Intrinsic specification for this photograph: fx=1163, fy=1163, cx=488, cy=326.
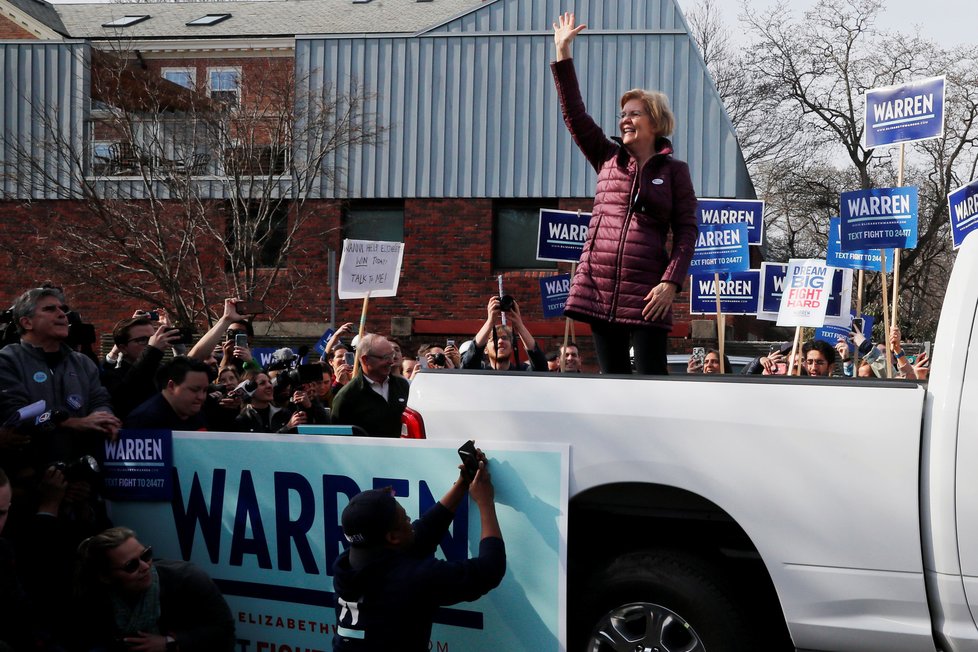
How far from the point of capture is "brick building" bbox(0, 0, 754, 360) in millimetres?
24750

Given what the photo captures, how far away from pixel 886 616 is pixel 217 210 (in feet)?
73.0

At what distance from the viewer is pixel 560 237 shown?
12.3 meters

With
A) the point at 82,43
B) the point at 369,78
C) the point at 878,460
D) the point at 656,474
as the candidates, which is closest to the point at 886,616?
the point at 878,460

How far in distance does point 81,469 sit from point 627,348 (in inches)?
98.0

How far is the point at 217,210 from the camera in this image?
81.3 ft

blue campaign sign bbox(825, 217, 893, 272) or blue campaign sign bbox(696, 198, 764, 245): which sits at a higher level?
blue campaign sign bbox(696, 198, 764, 245)

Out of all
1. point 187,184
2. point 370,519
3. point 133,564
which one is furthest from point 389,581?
point 187,184

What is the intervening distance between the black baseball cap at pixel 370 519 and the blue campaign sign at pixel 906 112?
7.11 metres

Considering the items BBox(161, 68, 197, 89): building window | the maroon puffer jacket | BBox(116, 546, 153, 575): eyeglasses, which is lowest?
BBox(116, 546, 153, 575): eyeglasses

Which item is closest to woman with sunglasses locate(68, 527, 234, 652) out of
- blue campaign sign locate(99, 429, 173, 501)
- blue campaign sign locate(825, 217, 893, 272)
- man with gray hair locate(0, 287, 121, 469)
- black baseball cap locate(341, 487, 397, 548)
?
blue campaign sign locate(99, 429, 173, 501)

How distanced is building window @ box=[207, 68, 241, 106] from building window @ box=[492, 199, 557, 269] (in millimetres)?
6052

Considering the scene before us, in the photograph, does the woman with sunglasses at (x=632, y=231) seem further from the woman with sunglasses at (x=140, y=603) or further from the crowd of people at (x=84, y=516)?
the woman with sunglasses at (x=140, y=603)

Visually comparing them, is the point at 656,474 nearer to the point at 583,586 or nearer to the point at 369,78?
the point at 583,586

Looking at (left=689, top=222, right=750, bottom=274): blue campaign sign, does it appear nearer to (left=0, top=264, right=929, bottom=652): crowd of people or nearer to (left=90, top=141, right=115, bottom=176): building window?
(left=0, top=264, right=929, bottom=652): crowd of people
